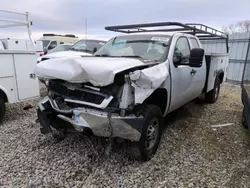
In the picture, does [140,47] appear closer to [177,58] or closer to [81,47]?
[177,58]

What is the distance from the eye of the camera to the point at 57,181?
2787 millimetres

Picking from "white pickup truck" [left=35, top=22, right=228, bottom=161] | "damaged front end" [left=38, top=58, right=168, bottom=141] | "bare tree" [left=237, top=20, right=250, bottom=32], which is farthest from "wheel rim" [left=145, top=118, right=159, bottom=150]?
"bare tree" [left=237, top=20, right=250, bottom=32]

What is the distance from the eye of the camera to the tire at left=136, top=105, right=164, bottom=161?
300 centimetres

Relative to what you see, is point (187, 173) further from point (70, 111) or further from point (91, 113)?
point (70, 111)

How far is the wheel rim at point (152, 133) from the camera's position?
322cm

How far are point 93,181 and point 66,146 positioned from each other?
108cm

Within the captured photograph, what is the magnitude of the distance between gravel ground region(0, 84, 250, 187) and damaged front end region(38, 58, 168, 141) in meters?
0.56

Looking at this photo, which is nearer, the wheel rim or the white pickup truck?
the white pickup truck

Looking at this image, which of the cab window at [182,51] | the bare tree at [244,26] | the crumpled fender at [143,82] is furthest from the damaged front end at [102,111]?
the bare tree at [244,26]

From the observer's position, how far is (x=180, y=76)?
12.8 ft

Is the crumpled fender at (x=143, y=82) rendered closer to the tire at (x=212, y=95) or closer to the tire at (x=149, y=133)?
the tire at (x=149, y=133)

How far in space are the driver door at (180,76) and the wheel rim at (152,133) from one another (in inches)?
25.8

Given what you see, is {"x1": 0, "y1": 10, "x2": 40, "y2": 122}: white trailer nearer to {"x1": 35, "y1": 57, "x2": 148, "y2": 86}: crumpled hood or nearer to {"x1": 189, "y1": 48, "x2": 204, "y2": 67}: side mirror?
{"x1": 35, "y1": 57, "x2": 148, "y2": 86}: crumpled hood

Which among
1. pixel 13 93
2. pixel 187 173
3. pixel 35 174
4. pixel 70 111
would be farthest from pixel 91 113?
pixel 13 93
